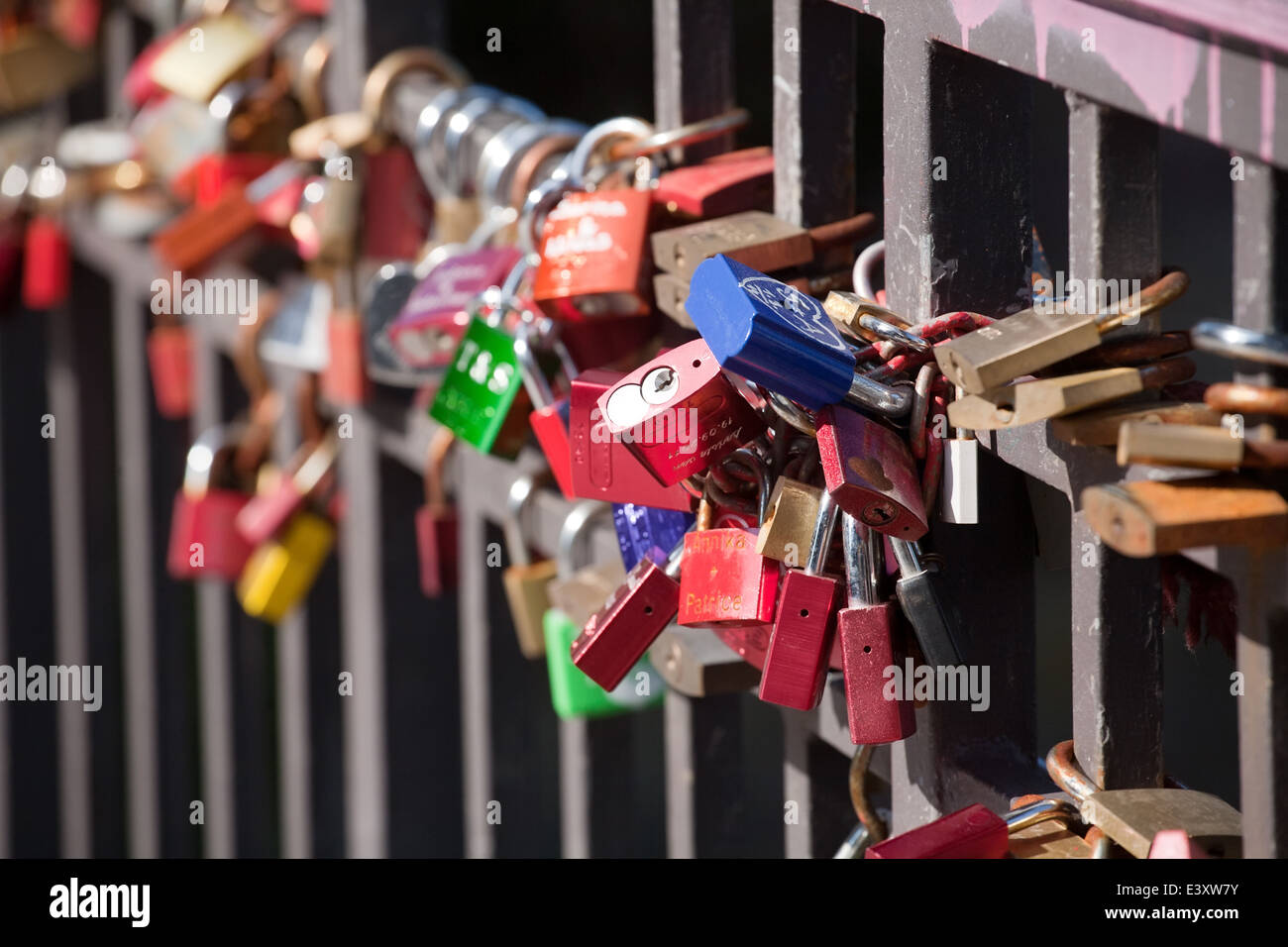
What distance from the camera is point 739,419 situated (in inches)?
34.3

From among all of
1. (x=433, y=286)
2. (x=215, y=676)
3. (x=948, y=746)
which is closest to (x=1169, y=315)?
(x=215, y=676)

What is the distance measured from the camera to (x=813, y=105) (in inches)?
40.2

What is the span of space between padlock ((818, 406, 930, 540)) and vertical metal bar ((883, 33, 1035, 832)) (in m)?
0.07

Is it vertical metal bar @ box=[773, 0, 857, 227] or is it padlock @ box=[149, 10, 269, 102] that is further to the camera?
padlock @ box=[149, 10, 269, 102]

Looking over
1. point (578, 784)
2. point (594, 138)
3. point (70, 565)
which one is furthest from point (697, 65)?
point (70, 565)

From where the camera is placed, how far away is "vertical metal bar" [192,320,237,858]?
2260 mm

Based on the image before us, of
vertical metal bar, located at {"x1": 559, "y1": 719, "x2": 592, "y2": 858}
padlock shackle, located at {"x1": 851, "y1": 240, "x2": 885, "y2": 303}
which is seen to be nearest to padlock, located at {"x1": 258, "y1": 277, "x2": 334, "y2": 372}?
vertical metal bar, located at {"x1": 559, "y1": 719, "x2": 592, "y2": 858}

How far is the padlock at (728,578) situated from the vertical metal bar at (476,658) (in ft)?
2.30

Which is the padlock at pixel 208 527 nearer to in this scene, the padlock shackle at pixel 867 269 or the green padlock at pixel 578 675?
the green padlock at pixel 578 675

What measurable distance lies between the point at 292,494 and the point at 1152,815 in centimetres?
131

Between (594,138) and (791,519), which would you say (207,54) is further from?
(791,519)

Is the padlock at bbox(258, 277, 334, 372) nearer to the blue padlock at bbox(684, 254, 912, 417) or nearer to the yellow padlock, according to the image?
the yellow padlock

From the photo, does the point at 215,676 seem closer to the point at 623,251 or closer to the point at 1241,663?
the point at 623,251

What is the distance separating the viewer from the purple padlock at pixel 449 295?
4.24 feet
